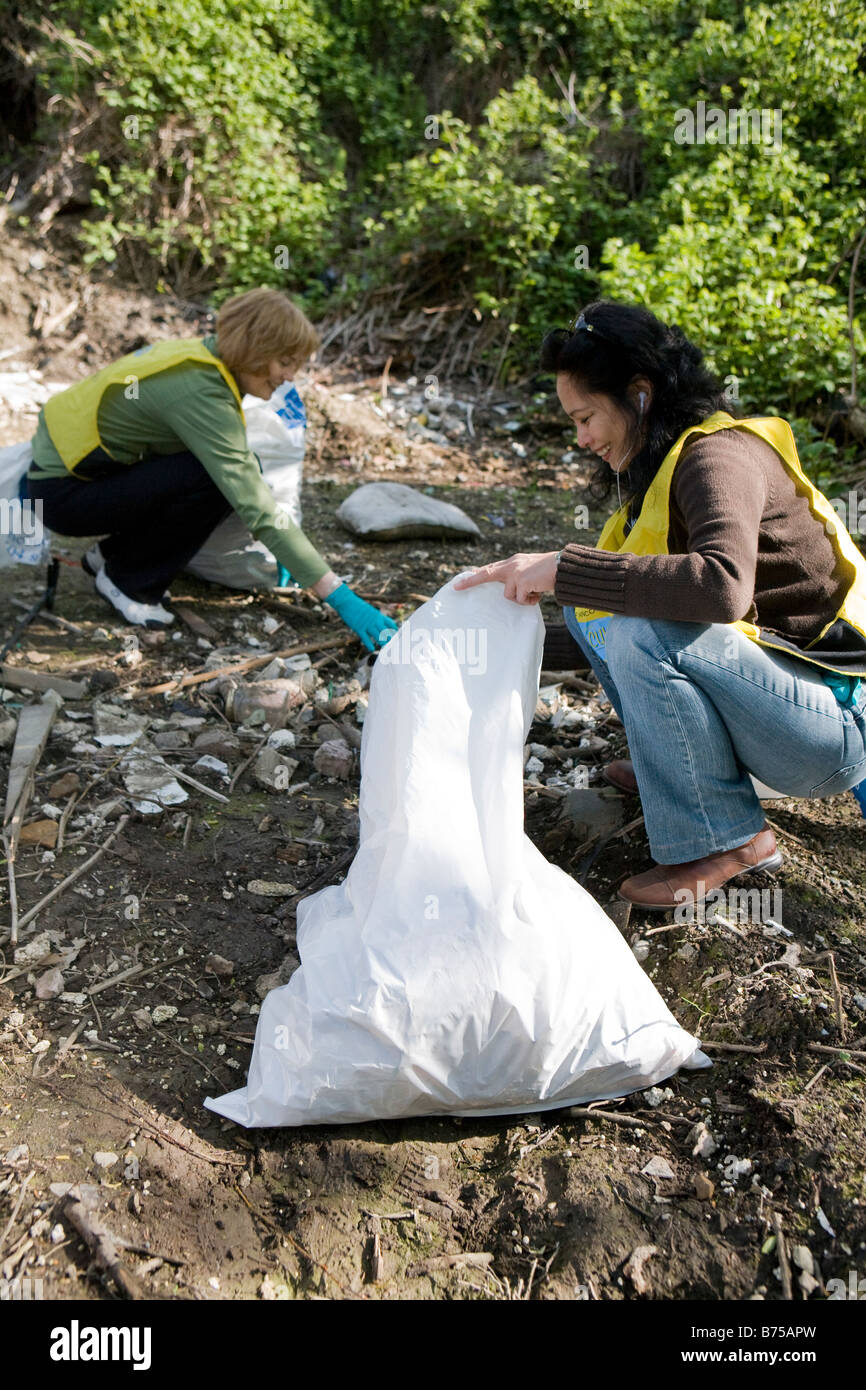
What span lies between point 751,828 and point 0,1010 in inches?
59.0

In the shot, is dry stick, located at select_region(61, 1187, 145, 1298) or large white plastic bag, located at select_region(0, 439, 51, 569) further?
large white plastic bag, located at select_region(0, 439, 51, 569)

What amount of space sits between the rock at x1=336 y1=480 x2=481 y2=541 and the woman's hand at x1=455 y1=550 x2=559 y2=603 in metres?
2.07

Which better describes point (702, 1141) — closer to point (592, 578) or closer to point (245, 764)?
point (592, 578)

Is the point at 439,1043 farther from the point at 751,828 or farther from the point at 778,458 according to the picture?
the point at 778,458

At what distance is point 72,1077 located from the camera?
5.90 feet

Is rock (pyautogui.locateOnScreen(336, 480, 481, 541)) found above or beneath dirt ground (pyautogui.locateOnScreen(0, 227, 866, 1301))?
above

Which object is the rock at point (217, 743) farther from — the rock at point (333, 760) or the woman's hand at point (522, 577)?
the woman's hand at point (522, 577)

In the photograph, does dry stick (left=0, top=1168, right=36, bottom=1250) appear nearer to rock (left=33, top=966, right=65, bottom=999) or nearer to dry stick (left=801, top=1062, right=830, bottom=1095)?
rock (left=33, top=966, right=65, bottom=999)

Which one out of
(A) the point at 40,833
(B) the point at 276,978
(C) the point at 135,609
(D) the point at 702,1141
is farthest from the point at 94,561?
(D) the point at 702,1141

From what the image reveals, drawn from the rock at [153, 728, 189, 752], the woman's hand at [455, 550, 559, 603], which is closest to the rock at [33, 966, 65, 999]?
the rock at [153, 728, 189, 752]

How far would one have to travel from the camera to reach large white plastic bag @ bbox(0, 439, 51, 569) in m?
3.25
